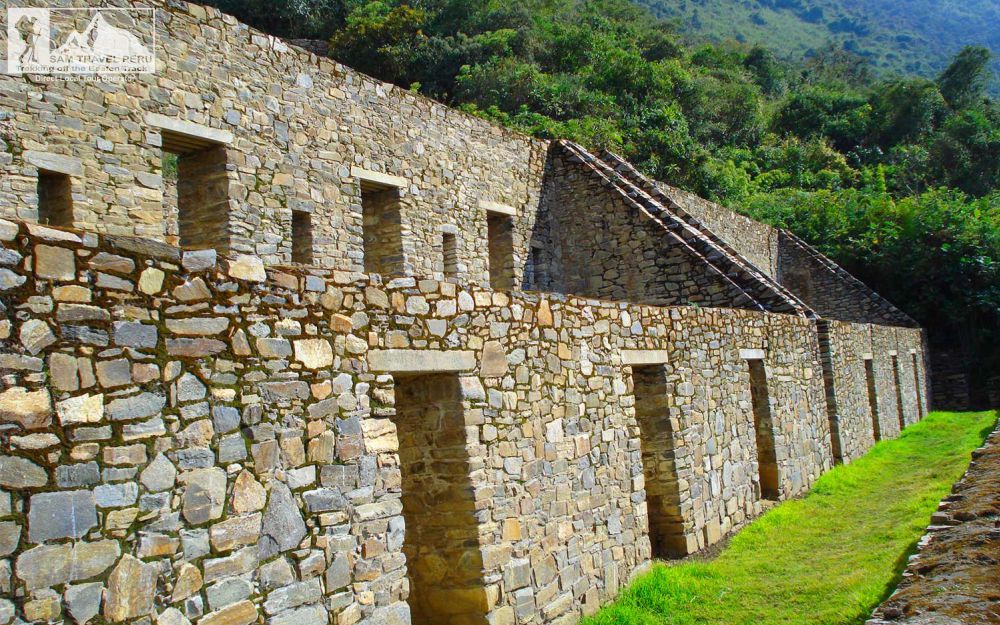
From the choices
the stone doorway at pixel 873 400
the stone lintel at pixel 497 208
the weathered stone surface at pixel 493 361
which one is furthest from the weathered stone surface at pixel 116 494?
the stone doorway at pixel 873 400

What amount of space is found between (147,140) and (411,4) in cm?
3225

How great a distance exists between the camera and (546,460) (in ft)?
20.5

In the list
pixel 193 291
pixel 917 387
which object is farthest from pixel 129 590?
pixel 917 387

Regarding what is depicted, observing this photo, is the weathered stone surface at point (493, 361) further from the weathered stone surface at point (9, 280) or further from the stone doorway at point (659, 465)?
the weathered stone surface at point (9, 280)

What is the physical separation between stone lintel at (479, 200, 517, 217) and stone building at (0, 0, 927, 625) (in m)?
0.07

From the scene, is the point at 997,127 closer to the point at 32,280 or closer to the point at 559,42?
the point at 559,42

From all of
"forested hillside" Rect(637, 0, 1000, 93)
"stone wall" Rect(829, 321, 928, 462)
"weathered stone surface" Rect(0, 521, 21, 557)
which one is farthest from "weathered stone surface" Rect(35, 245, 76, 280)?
"forested hillside" Rect(637, 0, 1000, 93)

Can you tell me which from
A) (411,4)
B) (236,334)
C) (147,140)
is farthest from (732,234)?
(411,4)

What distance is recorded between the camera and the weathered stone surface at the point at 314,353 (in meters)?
4.35

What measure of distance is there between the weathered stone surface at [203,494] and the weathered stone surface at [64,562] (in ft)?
1.19

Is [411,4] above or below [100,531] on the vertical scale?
above

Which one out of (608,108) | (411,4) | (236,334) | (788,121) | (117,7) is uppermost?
(411,4)

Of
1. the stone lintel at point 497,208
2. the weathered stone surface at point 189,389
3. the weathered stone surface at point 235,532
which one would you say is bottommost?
the weathered stone surface at point 235,532

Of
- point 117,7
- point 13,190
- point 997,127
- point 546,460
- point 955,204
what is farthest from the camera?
point 997,127
